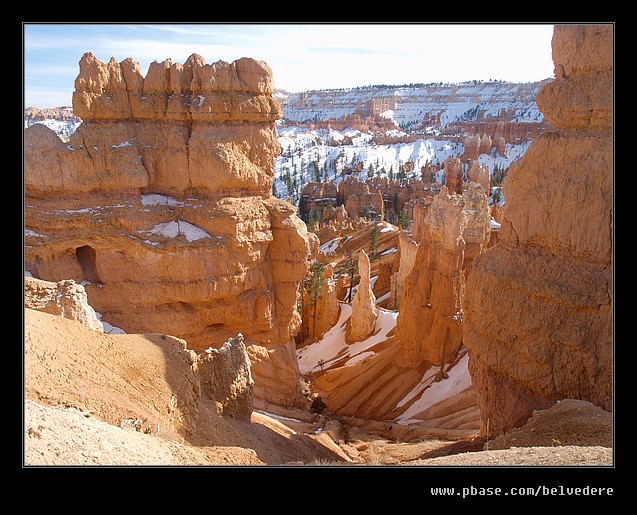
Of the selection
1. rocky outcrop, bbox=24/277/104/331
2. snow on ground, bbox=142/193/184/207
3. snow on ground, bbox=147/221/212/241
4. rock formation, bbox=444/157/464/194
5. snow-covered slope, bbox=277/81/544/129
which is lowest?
rocky outcrop, bbox=24/277/104/331

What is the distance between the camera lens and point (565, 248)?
32.9 ft

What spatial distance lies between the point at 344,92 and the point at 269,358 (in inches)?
6634

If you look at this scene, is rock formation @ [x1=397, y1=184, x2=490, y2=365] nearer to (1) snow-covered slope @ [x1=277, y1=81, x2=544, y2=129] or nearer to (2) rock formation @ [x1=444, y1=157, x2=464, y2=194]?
(2) rock formation @ [x1=444, y1=157, x2=464, y2=194]

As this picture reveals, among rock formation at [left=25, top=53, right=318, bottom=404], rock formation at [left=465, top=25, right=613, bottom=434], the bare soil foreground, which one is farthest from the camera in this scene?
rock formation at [left=25, top=53, right=318, bottom=404]

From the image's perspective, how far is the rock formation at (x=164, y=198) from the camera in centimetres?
1597

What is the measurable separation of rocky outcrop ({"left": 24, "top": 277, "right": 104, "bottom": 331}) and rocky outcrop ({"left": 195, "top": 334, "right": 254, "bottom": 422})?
86.3 inches

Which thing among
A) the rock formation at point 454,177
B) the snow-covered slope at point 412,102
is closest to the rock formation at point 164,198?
the rock formation at point 454,177

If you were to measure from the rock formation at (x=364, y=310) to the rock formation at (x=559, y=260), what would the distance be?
1513 centimetres

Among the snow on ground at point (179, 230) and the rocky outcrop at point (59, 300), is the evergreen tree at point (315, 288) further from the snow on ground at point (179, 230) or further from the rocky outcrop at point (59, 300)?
the rocky outcrop at point (59, 300)

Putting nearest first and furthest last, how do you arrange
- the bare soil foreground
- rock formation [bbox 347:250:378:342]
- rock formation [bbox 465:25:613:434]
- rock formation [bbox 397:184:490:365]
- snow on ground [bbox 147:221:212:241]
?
1. the bare soil foreground
2. rock formation [bbox 465:25:613:434]
3. snow on ground [bbox 147:221:212:241]
4. rock formation [bbox 397:184:490:365]
5. rock formation [bbox 347:250:378:342]

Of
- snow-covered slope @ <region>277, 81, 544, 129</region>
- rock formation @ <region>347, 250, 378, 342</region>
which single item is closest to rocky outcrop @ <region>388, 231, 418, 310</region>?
rock formation @ <region>347, 250, 378, 342</region>

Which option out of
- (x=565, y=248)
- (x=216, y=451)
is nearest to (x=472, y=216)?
(x=565, y=248)

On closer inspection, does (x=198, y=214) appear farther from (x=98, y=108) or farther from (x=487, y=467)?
(x=487, y=467)

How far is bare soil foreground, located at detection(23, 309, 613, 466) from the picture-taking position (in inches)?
252
